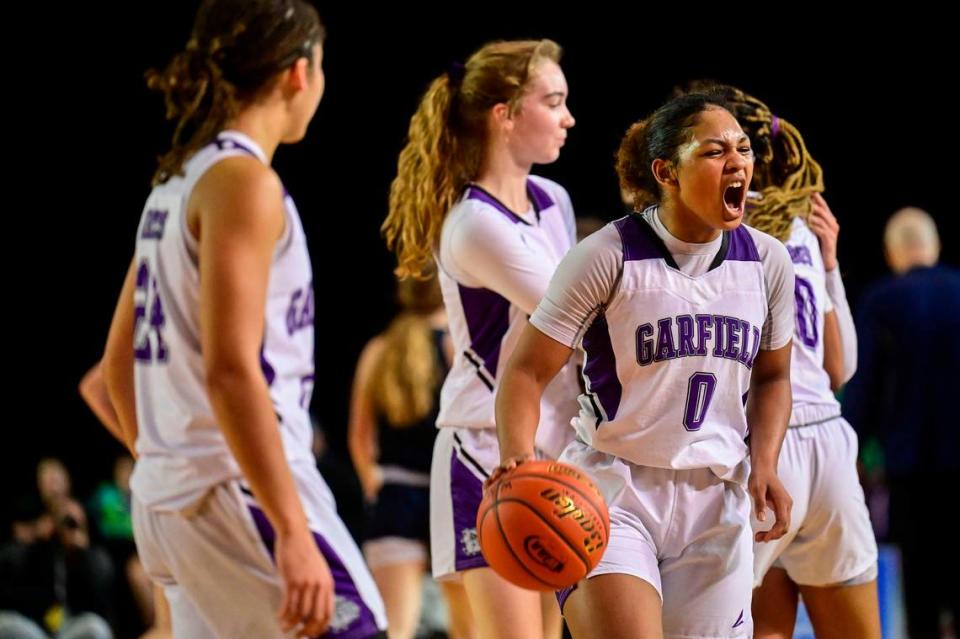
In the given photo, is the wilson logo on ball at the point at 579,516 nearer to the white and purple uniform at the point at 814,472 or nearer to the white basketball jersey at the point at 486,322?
the white basketball jersey at the point at 486,322

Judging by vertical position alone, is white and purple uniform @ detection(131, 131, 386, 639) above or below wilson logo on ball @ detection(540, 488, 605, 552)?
above

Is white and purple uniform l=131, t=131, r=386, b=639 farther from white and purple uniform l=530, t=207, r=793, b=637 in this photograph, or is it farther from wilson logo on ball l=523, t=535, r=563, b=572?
white and purple uniform l=530, t=207, r=793, b=637

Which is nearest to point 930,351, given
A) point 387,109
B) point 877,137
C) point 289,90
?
point 289,90

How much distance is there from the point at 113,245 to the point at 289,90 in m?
9.85

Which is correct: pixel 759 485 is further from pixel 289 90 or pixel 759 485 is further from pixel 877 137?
pixel 877 137

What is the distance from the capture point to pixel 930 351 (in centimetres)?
644

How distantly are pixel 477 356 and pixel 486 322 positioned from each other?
94 mm

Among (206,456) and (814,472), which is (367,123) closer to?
(814,472)

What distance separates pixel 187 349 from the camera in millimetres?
2455

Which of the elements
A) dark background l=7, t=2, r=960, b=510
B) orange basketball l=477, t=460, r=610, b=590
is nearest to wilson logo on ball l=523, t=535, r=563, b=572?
orange basketball l=477, t=460, r=610, b=590

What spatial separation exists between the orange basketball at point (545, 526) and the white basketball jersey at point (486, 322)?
29.8 inches

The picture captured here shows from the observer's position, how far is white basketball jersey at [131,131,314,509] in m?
2.44

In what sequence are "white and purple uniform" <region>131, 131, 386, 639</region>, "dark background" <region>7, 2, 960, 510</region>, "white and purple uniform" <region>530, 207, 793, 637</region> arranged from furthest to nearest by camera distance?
"dark background" <region>7, 2, 960, 510</region>, "white and purple uniform" <region>530, 207, 793, 637</region>, "white and purple uniform" <region>131, 131, 386, 639</region>

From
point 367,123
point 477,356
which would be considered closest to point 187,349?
point 477,356
